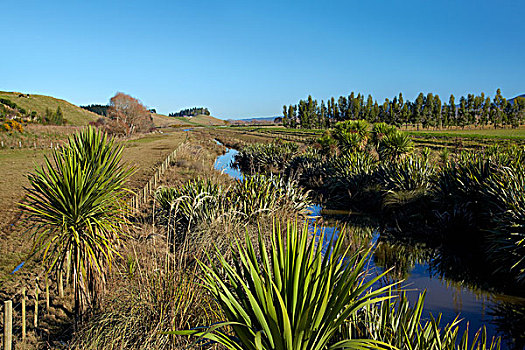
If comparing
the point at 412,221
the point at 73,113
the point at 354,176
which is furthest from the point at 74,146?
the point at 73,113

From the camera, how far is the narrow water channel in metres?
5.78

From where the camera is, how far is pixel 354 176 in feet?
48.5

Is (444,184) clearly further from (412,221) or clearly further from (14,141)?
(14,141)

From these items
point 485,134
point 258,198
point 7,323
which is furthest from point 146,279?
point 485,134

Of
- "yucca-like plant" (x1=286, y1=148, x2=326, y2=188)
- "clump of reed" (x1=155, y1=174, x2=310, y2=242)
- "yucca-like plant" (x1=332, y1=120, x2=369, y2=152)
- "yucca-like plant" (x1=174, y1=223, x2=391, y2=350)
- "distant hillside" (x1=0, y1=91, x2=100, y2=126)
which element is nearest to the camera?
"yucca-like plant" (x1=174, y1=223, x2=391, y2=350)

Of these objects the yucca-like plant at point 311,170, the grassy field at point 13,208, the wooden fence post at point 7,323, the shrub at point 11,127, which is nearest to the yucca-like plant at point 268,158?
the yucca-like plant at point 311,170

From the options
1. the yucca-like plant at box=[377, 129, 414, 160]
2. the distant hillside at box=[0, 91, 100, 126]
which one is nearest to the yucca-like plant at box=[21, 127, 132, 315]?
the yucca-like plant at box=[377, 129, 414, 160]

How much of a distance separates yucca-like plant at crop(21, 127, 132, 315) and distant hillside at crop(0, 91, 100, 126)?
77.8 m

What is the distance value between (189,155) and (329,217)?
14467 millimetres

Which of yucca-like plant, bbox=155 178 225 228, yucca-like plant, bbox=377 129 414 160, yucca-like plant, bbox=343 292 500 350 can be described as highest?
yucca-like plant, bbox=377 129 414 160

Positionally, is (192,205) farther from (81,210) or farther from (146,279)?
(146,279)

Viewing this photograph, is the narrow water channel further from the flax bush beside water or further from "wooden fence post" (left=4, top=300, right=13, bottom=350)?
"wooden fence post" (left=4, top=300, right=13, bottom=350)

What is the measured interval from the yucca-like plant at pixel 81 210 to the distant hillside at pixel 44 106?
77835 mm

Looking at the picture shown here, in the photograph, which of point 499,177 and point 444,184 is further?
point 444,184
